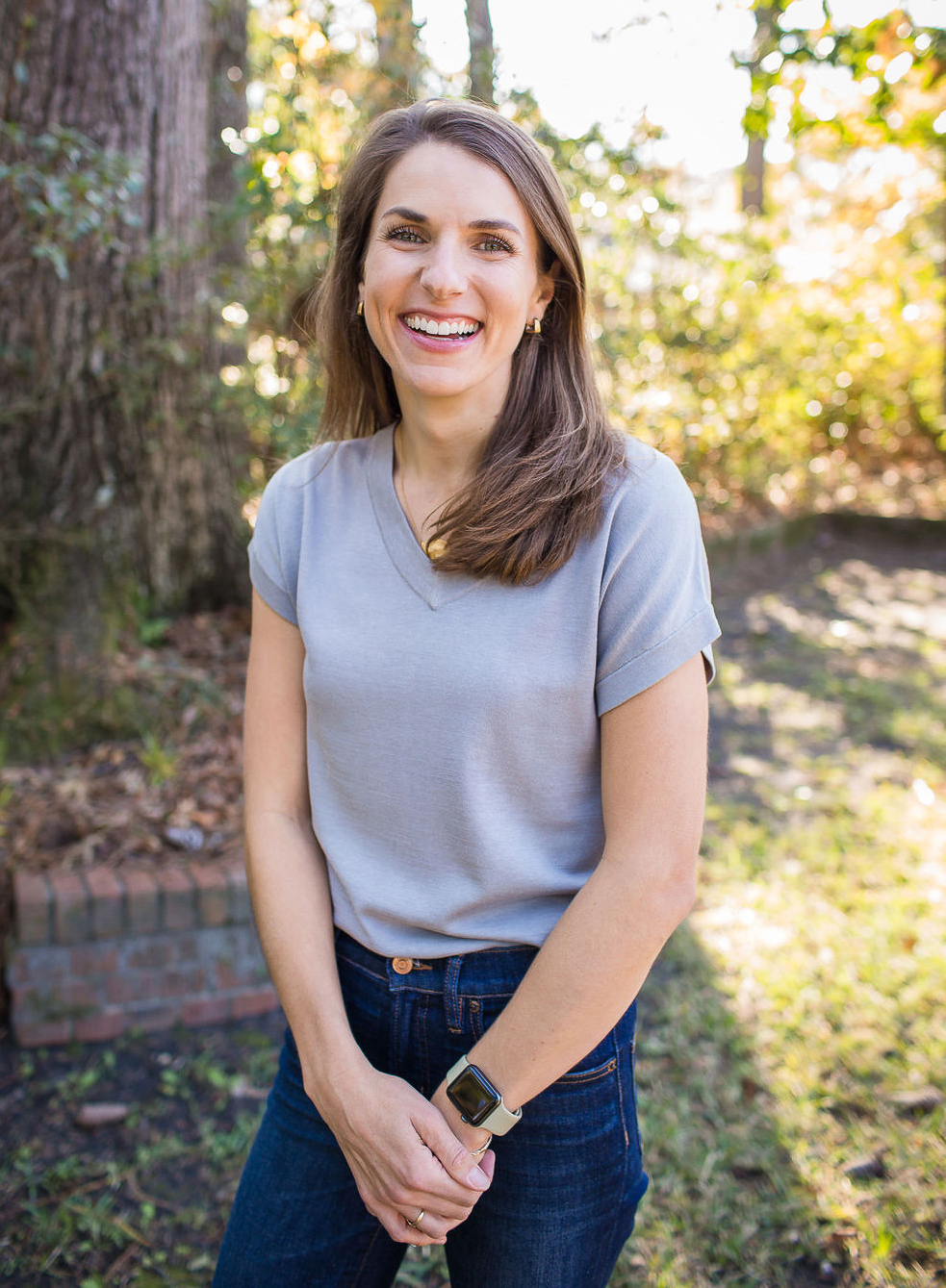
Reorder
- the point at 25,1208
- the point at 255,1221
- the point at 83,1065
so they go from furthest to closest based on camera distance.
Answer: the point at 83,1065, the point at 25,1208, the point at 255,1221

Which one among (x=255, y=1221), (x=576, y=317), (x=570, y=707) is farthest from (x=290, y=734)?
(x=576, y=317)

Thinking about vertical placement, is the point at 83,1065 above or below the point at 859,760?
below

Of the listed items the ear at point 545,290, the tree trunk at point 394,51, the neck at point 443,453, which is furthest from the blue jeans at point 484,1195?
the tree trunk at point 394,51

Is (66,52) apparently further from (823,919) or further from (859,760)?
(859,760)

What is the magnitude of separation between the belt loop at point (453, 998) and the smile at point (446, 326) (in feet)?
3.03

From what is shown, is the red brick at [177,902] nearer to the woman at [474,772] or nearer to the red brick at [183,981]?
the red brick at [183,981]

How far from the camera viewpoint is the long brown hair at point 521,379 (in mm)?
1357

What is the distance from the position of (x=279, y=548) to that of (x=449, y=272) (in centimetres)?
51

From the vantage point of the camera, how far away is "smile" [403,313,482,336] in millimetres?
1446

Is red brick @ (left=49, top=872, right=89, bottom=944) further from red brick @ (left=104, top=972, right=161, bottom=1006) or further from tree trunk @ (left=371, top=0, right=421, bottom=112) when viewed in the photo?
tree trunk @ (left=371, top=0, right=421, bottom=112)

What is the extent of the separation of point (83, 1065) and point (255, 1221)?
132 cm

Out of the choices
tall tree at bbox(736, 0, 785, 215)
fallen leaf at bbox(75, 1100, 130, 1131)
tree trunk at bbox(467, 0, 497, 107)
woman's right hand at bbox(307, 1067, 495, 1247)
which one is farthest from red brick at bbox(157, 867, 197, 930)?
tall tree at bbox(736, 0, 785, 215)

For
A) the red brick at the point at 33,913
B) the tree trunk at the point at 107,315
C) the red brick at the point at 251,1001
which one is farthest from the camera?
the tree trunk at the point at 107,315

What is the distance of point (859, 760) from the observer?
14.1ft
